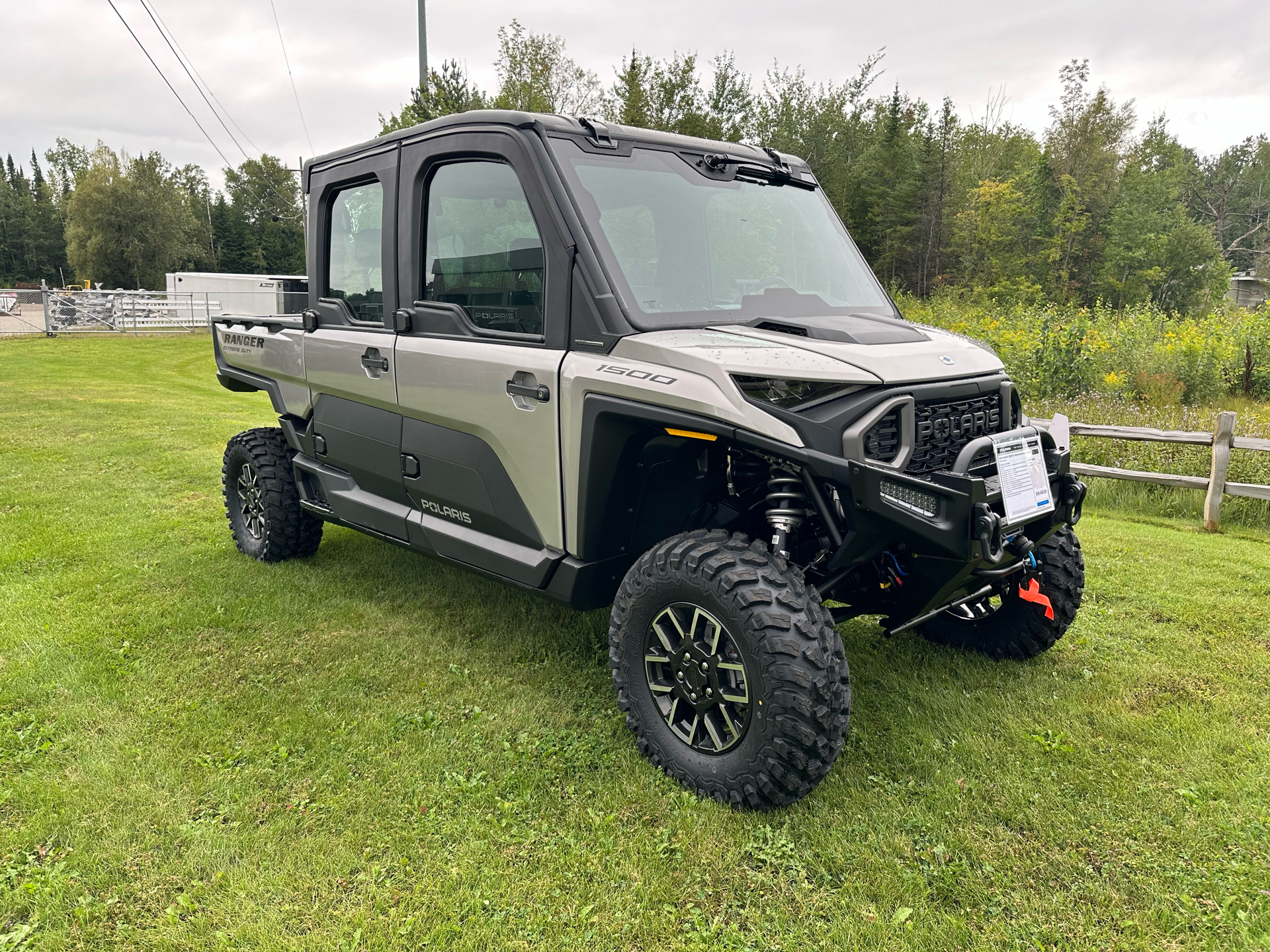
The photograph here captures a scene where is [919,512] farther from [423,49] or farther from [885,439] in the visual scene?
[423,49]

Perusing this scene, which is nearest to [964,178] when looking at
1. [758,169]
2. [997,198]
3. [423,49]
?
[997,198]

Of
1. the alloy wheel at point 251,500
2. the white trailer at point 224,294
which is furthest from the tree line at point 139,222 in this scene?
the alloy wheel at point 251,500

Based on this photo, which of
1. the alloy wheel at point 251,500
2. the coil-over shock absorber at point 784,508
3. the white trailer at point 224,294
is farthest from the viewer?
the white trailer at point 224,294

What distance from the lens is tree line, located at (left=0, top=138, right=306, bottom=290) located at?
59000 mm

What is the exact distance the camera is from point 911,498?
2.64m

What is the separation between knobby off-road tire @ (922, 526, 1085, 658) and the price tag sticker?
92 centimetres

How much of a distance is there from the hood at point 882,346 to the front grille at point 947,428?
0.36ft

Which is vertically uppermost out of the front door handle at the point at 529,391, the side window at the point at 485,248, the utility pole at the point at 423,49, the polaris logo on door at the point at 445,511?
the utility pole at the point at 423,49

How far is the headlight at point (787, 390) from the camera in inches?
108

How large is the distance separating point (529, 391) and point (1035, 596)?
246 cm

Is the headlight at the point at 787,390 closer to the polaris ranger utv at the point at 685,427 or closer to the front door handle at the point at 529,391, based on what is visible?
the polaris ranger utv at the point at 685,427

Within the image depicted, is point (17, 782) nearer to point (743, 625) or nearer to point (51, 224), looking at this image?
point (743, 625)

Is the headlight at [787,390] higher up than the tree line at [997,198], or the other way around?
the tree line at [997,198]

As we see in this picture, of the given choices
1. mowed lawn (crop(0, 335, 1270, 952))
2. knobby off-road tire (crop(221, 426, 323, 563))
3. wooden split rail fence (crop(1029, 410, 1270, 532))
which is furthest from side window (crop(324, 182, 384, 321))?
wooden split rail fence (crop(1029, 410, 1270, 532))
